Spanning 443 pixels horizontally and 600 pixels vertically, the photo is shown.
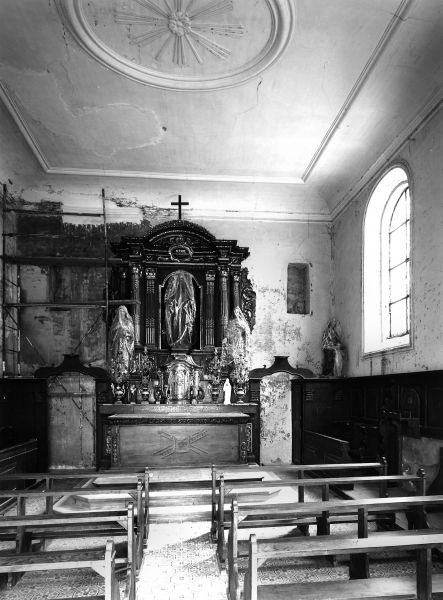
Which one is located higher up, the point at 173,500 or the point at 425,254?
the point at 425,254

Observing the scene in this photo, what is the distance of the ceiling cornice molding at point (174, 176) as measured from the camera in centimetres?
1019

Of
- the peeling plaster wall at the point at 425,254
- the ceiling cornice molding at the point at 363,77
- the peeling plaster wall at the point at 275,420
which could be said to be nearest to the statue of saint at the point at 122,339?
the peeling plaster wall at the point at 275,420

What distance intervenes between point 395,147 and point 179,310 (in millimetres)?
4893

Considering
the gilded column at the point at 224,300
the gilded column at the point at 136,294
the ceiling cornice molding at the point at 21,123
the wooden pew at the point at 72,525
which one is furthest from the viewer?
the gilded column at the point at 224,300

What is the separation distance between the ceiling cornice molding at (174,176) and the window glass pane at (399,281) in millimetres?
2972

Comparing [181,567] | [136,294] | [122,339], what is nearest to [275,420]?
[122,339]

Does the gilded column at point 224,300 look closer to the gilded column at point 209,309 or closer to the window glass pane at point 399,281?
the gilded column at point 209,309

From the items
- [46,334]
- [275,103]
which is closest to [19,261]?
[46,334]

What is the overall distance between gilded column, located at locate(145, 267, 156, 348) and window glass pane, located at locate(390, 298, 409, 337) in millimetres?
4459

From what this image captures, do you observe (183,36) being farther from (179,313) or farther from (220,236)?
(179,313)

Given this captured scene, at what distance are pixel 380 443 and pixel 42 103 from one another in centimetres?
715

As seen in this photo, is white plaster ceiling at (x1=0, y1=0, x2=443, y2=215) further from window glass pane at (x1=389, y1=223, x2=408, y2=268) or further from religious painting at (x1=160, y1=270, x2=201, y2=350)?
religious painting at (x1=160, y1=270, x2=201, y2=350)

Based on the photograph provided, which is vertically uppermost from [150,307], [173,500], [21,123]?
[21,123]

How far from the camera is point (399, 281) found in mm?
8648
